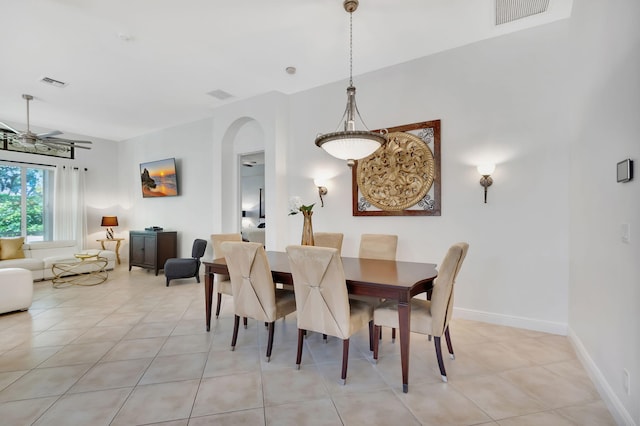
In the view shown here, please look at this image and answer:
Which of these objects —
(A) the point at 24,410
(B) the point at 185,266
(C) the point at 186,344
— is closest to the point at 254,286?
(C) the point at 186,344

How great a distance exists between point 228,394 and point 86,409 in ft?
2.72

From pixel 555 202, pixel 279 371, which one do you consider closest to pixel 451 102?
pixel 555 202

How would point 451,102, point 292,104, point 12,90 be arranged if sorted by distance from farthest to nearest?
point 292,104, point 12,90, point 451,102

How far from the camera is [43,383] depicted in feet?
7.12

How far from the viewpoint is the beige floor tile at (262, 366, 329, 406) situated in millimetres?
2003

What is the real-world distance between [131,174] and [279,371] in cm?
693

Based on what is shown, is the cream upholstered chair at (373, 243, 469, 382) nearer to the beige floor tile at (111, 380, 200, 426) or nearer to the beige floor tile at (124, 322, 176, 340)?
the beige floor tile at (111, 380, 200, 426)

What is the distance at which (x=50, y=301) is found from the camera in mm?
4227

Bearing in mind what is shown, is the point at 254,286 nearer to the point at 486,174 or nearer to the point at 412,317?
the point at 412,317

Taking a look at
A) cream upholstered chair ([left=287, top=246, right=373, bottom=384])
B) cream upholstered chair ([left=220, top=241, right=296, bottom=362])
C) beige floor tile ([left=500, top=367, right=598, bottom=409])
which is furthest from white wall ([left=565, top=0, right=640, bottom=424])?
cream upholstered chair ([left=220, top=241, right=296, bottom=362])

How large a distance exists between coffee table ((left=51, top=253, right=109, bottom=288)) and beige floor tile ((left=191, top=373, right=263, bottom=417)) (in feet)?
14.4

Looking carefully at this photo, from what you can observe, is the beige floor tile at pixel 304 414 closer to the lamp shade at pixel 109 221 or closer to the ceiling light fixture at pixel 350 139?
the ceiling light fixture at pixel 350 139

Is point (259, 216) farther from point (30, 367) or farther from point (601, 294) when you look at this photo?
point (601, 294)

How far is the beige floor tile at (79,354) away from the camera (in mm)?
2482
